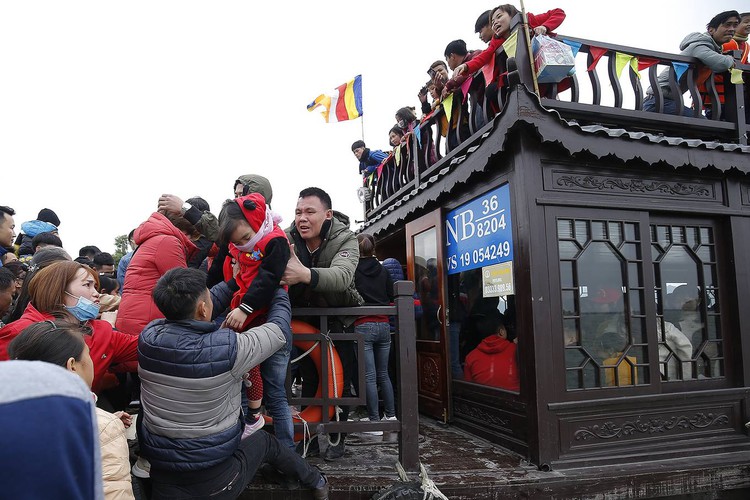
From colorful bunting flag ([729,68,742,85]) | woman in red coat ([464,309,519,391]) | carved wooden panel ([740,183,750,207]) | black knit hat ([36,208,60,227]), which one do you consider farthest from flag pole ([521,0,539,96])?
black knit hat ([36,208,60,227])

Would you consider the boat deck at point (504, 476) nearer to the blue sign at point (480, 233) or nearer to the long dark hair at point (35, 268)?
the blue sign at point (480, 233)

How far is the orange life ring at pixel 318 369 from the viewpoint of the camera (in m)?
3.60

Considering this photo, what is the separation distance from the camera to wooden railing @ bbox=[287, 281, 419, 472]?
3461mm

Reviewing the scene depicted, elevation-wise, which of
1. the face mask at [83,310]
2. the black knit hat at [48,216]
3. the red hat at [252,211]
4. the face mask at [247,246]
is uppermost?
the black knit hat at [48,216]

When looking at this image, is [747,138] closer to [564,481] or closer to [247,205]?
[564,481]

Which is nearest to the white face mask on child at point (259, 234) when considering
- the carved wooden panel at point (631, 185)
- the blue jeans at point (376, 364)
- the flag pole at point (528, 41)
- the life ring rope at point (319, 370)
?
the life ring rope at point (319, 370)

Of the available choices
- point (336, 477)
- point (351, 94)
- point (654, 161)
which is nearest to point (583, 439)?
point (336, 477)

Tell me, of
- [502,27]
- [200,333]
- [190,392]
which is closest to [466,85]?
[502,27]

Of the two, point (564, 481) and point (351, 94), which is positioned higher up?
point (351, 94)

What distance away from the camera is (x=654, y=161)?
4402 millimetres

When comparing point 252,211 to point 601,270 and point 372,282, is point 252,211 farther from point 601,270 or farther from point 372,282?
point 601,270

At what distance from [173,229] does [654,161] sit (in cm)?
424

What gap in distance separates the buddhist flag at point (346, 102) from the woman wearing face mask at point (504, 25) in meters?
5.44

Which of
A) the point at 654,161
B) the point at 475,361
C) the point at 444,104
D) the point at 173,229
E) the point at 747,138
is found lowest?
the point at 475,361
